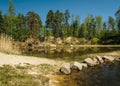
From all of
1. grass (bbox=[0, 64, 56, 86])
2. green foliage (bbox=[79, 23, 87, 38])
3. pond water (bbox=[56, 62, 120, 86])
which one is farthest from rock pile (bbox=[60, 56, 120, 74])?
green foliage (bbox=[79, 23, 87, 38])

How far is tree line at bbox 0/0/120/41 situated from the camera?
96.9m

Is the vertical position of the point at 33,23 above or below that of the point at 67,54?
above

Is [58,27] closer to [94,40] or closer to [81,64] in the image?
[94,40]

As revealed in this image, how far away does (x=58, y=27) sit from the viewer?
365 ft

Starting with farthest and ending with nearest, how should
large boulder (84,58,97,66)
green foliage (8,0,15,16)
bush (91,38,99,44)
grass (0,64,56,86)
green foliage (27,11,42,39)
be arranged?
bush (91,38,99,44) < green foliage (27,11,42,39) < green foliage (8,0,15,16) < large boulder (84,58,97,66) < grass (0,64,56,86)

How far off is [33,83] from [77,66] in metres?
8.54

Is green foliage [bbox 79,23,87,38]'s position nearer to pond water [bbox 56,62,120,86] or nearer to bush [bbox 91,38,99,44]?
bush [bbox 91,38,99,44]

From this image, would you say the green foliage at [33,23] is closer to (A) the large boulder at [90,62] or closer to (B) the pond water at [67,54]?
(B) the pond water at [67,54]

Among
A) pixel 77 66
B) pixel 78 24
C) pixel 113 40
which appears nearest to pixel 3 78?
pixel 77 66

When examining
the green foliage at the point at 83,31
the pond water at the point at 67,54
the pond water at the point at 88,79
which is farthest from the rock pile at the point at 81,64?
the green foliage at the point at 83,31

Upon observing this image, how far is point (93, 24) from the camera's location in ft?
380

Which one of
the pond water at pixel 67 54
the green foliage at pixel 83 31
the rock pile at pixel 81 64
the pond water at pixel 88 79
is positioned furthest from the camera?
the green foliage at pixel 83 31

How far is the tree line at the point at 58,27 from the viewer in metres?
96.9

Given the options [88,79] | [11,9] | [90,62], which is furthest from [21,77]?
[11,9]
